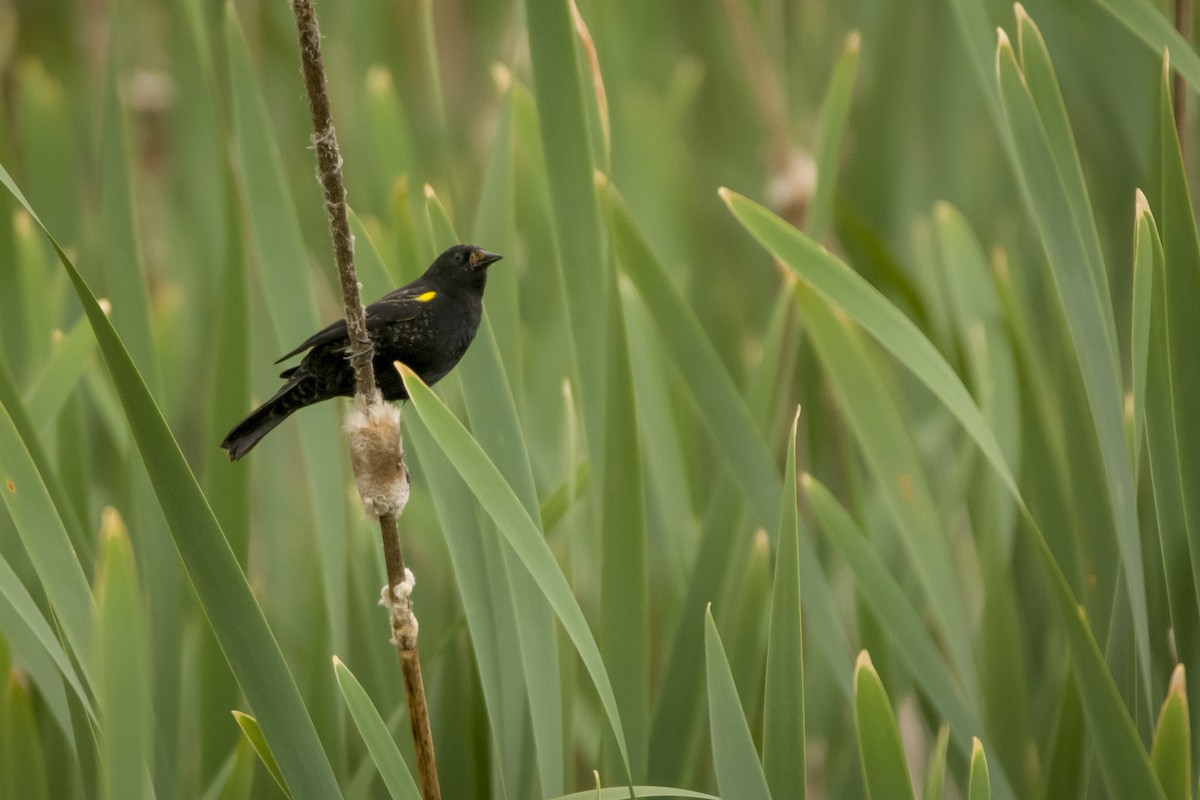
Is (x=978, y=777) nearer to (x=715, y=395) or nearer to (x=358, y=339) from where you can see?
(x=715, y=395)

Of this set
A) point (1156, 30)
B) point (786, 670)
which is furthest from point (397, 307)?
point (1156, 30)

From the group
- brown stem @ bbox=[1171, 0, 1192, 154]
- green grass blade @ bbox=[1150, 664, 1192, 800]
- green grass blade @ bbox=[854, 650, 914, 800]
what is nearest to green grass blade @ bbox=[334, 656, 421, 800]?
green grass blade @ bbox=[854, 650, 914, 800]

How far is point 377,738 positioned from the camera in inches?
34.3

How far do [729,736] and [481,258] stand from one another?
52cm

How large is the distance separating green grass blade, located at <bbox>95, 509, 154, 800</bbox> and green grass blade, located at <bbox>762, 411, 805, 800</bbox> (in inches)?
18.2

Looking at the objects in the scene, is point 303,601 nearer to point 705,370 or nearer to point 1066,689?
point 705,370

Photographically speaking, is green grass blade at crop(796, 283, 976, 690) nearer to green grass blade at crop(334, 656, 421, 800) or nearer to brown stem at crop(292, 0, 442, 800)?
brown stem at crop(292, 0, 442, 800)

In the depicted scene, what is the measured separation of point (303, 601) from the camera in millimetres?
1548

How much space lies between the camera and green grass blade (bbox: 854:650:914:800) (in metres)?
0.91

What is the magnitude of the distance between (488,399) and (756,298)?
49.9 inches

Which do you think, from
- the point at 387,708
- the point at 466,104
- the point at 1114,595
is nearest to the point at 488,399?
the point at 387,708

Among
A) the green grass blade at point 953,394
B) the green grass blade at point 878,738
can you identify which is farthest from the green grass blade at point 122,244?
the green grass blade at point 878,738

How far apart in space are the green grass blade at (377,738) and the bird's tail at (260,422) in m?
Answer: 0.30

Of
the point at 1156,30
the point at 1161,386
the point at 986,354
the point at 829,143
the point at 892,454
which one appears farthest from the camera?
the point at 986,354
